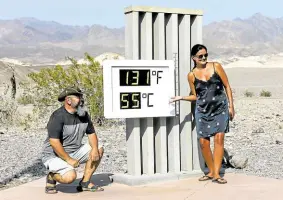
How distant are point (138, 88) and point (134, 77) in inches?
5.9

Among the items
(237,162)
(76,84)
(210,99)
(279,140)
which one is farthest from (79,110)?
(76,84)

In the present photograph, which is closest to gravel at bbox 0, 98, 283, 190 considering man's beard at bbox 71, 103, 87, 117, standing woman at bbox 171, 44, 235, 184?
standing woman at bbox 171, 44, 235, 184

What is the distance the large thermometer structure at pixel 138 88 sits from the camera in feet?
26.5

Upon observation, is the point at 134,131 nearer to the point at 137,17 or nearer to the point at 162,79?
the point at 162,79

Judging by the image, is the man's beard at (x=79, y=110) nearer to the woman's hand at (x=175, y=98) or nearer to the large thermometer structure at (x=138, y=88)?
the large thermometer structure at (x=138, y=88)

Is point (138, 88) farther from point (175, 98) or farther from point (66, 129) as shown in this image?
point (66, 129)

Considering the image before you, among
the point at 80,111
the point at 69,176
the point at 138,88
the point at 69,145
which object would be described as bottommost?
the point at 69,176

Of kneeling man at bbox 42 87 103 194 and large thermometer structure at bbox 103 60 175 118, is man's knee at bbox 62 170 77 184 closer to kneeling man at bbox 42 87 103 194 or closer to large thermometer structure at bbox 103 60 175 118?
kneeling man at bbox 42 87 103 194

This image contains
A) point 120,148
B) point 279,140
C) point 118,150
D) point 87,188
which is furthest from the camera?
point 279,140

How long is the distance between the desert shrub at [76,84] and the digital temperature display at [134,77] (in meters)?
8.50

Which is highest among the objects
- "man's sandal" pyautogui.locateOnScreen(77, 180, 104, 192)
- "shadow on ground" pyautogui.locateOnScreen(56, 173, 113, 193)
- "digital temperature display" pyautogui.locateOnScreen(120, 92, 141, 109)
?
"digital temperature display" pyautogui.locateOnScreen(120, 92, 141, 109)

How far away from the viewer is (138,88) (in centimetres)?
826

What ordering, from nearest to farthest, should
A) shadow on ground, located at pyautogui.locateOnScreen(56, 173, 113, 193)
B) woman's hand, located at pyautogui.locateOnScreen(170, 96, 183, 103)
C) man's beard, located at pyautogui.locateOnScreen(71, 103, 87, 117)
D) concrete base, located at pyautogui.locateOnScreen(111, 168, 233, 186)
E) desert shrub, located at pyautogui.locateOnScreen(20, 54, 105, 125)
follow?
man's beard, located at pyautogui.locateOnScreen(71, 103, 87, 117) < shadow on ground, located at pyautogui.locateOnScreen(56, 173, 113, 193) < concrete base, located at pyautogui.locateOnScreen(111, 168, 233, 186) < woman's hand, located at pyautogui.locateOnScreen(170, 96, 183, 103) < desert shrub, located at pyautogui.locateOnScreen(20, 54, 105, 125)

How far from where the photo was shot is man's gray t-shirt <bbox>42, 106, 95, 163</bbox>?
7.36 m
